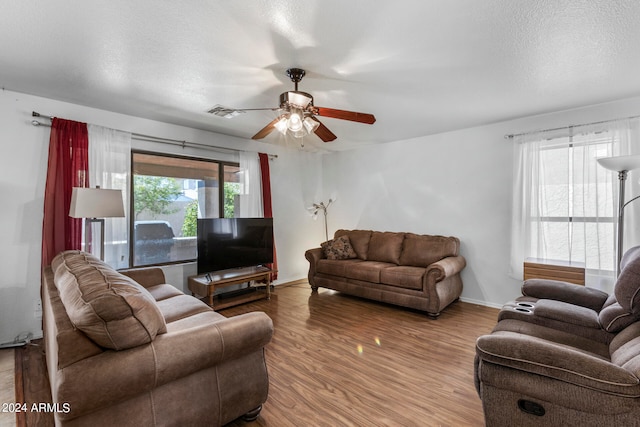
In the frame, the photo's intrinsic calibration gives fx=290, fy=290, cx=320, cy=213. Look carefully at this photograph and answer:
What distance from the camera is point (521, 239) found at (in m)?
3.61

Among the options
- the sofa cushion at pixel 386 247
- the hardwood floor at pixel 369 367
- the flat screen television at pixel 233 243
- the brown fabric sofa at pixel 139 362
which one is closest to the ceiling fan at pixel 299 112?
the brown fabric sofa at pixel 139 362

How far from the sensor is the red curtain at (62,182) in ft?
9.55

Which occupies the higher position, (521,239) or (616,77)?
(616,77)

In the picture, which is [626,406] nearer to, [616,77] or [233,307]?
[616,77]

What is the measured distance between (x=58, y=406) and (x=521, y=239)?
435cm

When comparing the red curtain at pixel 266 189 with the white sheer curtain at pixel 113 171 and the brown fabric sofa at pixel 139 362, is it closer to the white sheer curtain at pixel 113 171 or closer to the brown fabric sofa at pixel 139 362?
the white sheer curtain at pixel 113 171

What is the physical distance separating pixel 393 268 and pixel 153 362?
311 cm

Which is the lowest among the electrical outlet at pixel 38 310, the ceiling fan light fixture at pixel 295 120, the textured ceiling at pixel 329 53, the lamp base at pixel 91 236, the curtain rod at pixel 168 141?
the electrical outlet at pixel 38 310

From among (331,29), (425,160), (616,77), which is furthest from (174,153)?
(616,77)

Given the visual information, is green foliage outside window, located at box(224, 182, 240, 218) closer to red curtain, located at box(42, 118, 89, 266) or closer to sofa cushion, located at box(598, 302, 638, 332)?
red curtain, located at box(42, 118, 89, 266)

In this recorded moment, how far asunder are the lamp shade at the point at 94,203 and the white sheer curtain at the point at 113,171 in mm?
619

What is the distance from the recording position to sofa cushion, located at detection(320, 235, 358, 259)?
471 cm

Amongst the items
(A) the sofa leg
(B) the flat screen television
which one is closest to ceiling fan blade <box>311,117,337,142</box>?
(B) the flat screen television

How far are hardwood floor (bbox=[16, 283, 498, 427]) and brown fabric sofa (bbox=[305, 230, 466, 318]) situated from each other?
0.80ft
